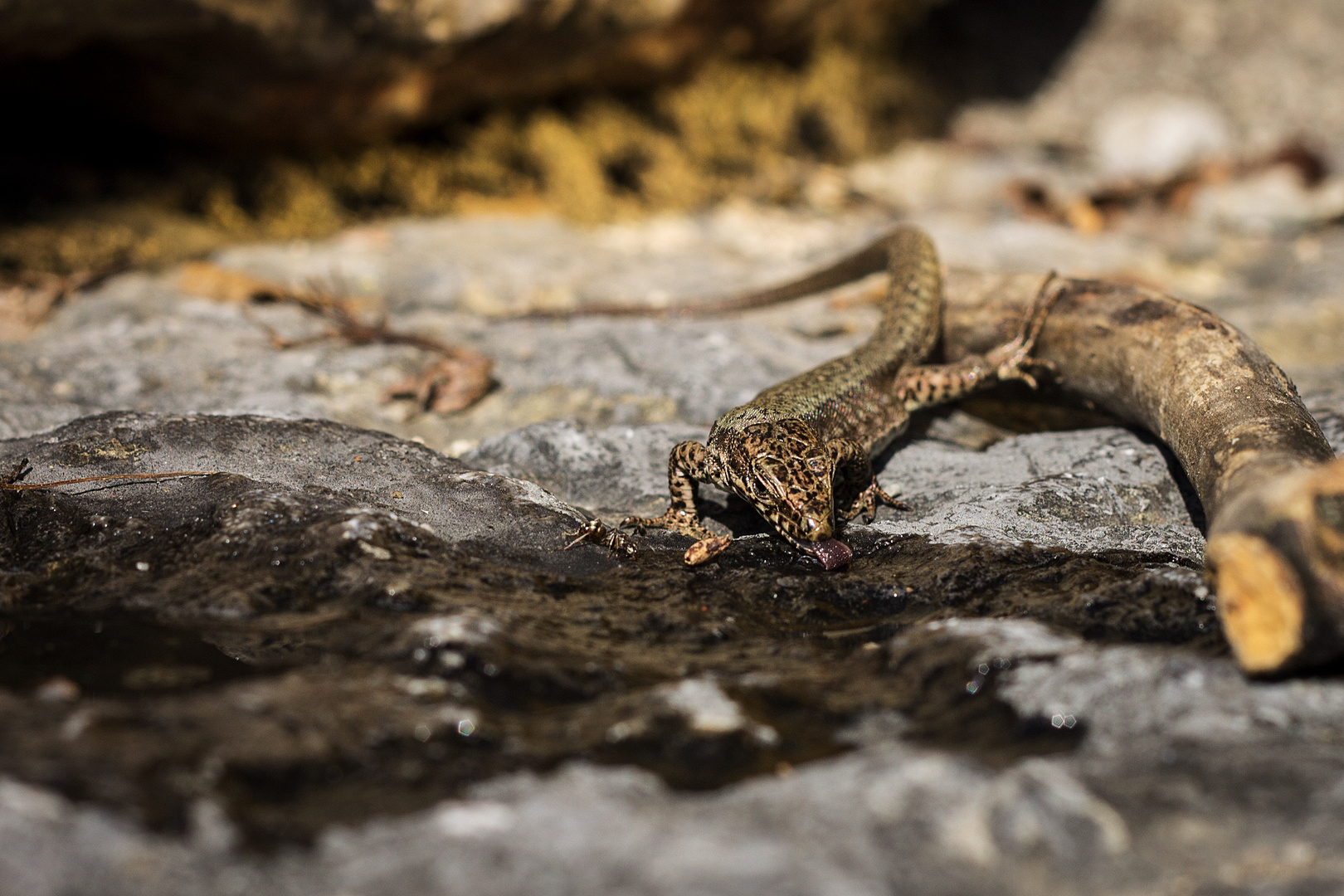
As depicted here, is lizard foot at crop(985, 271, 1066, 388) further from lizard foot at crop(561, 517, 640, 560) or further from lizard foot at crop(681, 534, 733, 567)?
lizard foot at crop(561, 517, 640, 560)

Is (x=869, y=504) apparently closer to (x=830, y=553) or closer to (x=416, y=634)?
(x=830, y=553)

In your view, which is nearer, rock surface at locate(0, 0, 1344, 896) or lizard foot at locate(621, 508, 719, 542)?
rock surface at locate(0, 0, 1344, 896)

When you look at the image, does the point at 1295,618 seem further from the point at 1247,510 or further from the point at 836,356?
the point at 836,356

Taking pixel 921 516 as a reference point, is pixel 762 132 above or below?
above

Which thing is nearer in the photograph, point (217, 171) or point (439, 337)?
point (439, 337)

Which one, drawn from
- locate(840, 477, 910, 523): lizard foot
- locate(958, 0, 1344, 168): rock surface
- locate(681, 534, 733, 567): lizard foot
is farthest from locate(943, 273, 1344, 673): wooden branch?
locate(958, 0, 1344, 168): rock surface

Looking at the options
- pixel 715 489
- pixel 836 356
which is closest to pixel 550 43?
pixel 836 356

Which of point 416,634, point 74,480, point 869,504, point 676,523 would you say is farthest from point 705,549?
point 74,480
